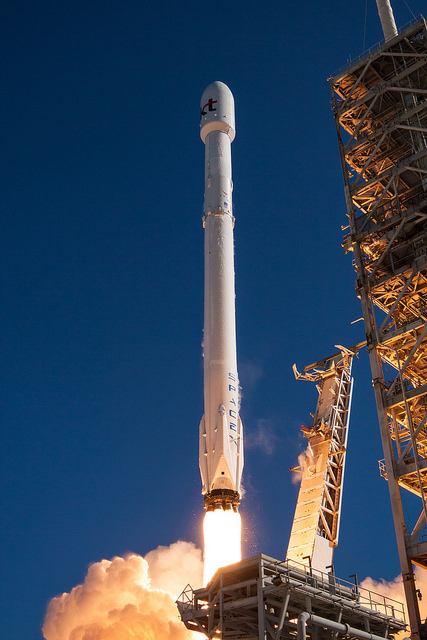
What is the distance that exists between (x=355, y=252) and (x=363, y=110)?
32.3 feet

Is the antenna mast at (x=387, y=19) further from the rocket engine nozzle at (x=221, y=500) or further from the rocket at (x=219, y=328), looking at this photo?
the rocket engine nozzle at (x=221, y=500)

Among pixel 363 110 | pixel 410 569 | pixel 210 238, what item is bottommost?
pixel 410 569

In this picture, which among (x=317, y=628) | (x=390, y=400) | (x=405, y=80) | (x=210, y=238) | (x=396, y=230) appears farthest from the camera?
(x=210, y=238)

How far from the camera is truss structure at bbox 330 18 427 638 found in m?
33.7

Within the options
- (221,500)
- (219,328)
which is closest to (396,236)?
(219,328)

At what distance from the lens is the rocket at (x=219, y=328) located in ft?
127

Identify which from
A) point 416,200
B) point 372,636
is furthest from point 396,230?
point 372,636

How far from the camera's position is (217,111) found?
50688 millimetres

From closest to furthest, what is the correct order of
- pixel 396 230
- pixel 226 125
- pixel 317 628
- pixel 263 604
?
pixel 263 604 → pixel 317 628 → pixel 396 230 → pixel 226 125

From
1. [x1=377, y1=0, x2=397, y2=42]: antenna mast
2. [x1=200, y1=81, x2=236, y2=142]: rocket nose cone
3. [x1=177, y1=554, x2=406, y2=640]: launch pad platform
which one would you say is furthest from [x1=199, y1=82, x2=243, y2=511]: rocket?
[x1=377, y1=0, x2=397, y2=42]: antenna mast

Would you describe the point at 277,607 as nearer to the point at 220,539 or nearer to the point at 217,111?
the point at 220,539

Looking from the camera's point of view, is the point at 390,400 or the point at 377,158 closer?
the point at 390,400

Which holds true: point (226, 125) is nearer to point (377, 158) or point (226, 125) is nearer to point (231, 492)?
point (377, 158)

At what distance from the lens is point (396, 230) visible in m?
37.8
